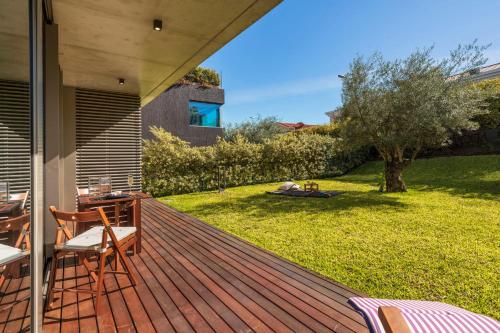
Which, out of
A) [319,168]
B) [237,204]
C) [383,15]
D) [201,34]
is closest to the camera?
[201,34]

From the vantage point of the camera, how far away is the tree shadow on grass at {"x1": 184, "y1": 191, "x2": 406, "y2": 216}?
6.61 m

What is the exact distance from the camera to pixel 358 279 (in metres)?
→ 2.94

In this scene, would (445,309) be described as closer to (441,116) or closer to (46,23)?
(46,23)

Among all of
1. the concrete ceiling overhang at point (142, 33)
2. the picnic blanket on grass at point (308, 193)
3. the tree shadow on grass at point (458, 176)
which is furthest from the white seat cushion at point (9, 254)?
the tree shadow on grass at point (458, 176)

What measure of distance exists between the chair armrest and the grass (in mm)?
1913

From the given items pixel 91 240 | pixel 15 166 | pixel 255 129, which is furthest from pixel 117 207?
pixel 255 129

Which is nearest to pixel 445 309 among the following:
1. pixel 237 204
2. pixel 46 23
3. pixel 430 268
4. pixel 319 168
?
pixel 430 268

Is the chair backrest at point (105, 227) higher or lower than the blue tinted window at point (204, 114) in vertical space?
lower

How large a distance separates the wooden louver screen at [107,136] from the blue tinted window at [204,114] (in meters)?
8.14

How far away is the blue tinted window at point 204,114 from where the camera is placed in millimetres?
14484

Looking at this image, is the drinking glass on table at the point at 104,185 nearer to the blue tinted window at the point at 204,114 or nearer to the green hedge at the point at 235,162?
the green hedge at the point at 235,162

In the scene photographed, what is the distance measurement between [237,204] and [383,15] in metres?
7.44

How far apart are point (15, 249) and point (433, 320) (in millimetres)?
1985

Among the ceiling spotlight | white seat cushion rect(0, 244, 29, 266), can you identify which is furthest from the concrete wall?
white seat cushion rect(0, 244, 29, 266)
